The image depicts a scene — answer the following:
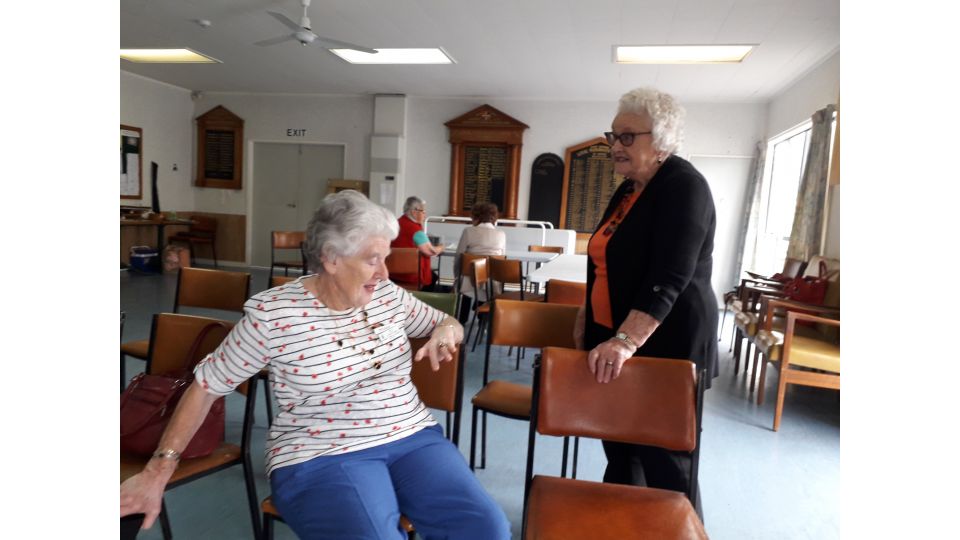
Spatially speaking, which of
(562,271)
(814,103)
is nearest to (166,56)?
(562,271)

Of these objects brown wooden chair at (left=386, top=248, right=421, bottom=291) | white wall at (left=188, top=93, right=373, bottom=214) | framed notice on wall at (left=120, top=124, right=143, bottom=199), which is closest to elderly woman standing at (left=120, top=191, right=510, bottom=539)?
brown wooden chair at (left=386, top=248, right=421, bottom=291)

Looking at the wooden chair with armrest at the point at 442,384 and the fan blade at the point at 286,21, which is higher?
the fan blade at the point at 286,21

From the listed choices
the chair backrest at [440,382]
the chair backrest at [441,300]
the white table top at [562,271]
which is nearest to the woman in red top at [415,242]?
the white table top at [562,271]

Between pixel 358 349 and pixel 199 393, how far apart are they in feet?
1.27

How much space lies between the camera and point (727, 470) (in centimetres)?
268

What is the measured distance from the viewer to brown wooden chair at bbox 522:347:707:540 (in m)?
1.38

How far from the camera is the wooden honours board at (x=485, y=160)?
8.09 meters

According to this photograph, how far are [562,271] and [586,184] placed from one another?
12.6 feet

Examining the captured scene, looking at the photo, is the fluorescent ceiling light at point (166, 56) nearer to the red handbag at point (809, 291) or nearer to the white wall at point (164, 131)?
the white wall at point (164, 131)

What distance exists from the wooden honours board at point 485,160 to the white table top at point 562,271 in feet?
9.99

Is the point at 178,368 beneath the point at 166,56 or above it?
beneath

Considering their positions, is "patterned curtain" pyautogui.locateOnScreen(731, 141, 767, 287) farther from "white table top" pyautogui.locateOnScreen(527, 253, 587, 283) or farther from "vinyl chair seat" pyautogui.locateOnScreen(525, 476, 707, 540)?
"vinyl chair seat" pyautogui.locateOnScreen(525, 476, 707, 540)

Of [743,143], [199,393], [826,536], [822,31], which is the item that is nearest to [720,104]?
[743,143]

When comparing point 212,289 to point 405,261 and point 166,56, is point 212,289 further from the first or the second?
point 166,56
